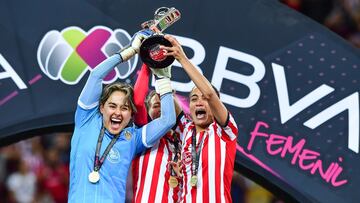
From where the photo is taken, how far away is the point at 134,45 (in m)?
6.10

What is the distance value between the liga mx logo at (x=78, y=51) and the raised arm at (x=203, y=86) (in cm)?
74

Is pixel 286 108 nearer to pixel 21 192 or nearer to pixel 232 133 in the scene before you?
pixel 232 133

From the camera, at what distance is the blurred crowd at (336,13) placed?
10344 millimetres

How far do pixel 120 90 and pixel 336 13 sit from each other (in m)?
4.75

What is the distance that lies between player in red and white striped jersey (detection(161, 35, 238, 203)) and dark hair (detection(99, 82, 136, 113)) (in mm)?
327

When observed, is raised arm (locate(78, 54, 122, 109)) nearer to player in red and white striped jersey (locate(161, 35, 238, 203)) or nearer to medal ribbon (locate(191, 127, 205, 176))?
player in red and white striped jersey (locate(161, 35, 238, 203))

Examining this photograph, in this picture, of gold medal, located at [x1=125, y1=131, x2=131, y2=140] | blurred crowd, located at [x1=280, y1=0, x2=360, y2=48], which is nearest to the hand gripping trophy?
gold medal, located at [x1=125, y1=131, x2=131, y2=140]

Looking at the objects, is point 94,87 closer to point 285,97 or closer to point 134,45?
point 134,45

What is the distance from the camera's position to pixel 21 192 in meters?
9.88

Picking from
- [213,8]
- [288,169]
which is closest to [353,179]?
[288,169]

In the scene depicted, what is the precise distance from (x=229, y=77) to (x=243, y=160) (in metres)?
0.52

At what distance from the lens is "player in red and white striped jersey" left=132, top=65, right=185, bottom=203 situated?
6215 mm

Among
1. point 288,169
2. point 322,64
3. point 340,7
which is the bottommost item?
point 340,7

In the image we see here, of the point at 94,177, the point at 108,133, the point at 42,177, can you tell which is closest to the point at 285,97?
the point at 108,133
